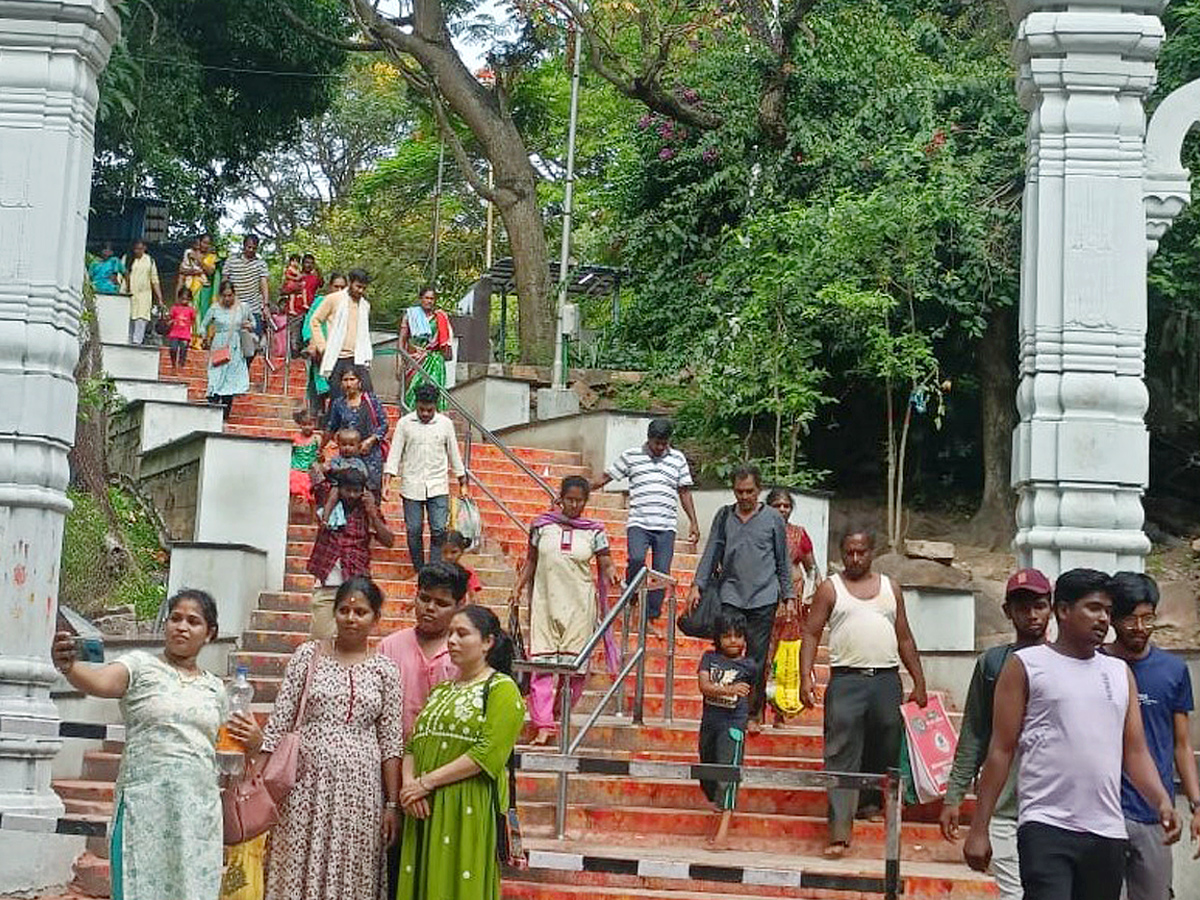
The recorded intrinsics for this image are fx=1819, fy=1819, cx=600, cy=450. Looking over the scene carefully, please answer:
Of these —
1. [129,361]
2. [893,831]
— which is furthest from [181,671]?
[129,361]

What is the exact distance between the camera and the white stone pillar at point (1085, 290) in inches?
322

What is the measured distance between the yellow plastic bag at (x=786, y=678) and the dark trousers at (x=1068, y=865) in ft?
18.2

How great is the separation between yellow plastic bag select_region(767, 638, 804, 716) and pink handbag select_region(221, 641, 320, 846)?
17.4ft

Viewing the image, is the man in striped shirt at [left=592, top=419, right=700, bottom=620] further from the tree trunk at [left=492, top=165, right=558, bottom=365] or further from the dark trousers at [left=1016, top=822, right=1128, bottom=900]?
the tree trunk at [left=492, top=165, right=558, bottom=365]

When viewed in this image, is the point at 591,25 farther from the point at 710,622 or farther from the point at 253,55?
the point at 710,622

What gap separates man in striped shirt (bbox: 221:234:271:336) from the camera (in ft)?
67.1

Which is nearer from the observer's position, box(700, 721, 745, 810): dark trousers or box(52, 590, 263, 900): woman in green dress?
box(52, 590, 263, 900): woman in green dress

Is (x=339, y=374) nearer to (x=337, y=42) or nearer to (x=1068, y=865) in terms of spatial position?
(x=337, y=42)

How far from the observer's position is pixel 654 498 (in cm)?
1237

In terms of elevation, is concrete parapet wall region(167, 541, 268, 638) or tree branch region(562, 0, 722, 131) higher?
tree branch region(562, 0, 722, 131)

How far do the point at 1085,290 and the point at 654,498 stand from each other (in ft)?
15.0

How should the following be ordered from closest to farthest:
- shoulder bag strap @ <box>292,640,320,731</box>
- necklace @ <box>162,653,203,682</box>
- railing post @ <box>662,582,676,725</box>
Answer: necklace @ <box>162,653,203,682</box>
shoulder bag strap @ <box>292,640,320,731</box>
railing post @ <box>662,582,676,725</box>

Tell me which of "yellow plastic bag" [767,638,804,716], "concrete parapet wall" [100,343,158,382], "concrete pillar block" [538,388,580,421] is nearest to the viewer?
"yellow plastic bag" [767,638,804,716]

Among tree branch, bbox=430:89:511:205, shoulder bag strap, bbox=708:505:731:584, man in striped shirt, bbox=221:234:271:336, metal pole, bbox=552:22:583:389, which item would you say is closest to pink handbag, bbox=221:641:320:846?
shoulder bag strap, bbox=708:505:731:584
